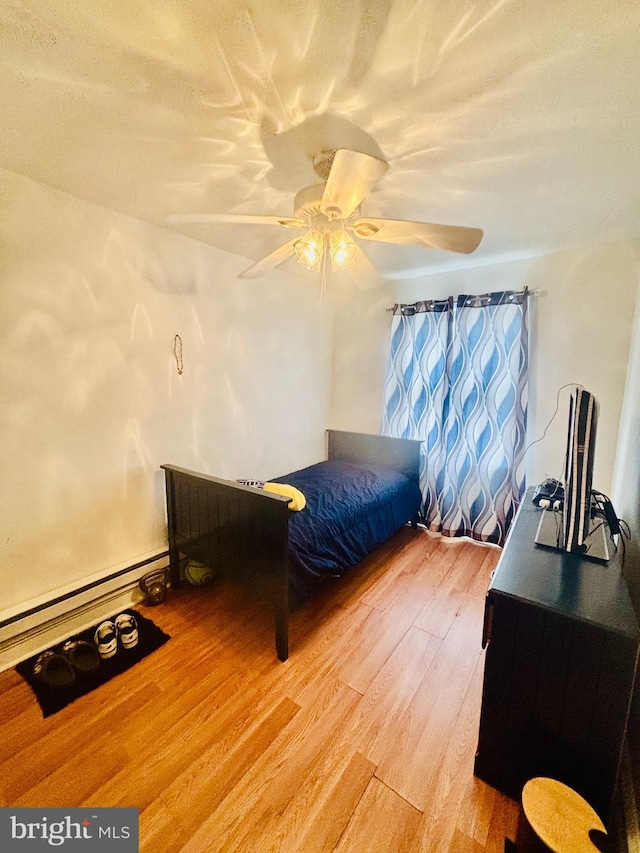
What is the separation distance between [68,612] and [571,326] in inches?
143

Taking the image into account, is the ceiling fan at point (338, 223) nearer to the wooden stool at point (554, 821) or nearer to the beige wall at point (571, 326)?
the beige wall at point (571, 326)

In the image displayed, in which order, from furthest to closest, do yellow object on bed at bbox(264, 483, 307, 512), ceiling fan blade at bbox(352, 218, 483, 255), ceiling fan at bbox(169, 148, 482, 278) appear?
1. yellow object on bed at bbox(264, 483, 307, 512)
2. ceiling fan blade at bbox(352, 218, 483, 255)
3. ceiling fan at bbox(169, 148, 482, 278)

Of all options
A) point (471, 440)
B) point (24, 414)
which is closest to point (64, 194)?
point (24, 414)

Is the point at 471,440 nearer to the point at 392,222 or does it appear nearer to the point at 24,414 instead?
the point at 392,222

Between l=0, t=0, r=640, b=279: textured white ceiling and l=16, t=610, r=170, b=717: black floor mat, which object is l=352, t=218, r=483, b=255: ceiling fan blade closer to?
l=0, t=0, r=640, b=279: textured white ceiling

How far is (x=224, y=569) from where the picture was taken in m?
1.91

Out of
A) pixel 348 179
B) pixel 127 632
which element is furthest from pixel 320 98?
pixel 127 632

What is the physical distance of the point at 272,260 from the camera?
1.74 meters

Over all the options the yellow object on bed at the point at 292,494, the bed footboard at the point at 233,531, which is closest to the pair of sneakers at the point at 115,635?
the bed footboard at the point at 233,531

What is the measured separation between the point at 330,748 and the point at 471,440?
2248 millimetres

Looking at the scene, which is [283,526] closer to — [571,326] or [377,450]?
[377,450]

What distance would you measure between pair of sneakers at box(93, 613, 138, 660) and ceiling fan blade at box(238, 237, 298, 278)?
1944mm

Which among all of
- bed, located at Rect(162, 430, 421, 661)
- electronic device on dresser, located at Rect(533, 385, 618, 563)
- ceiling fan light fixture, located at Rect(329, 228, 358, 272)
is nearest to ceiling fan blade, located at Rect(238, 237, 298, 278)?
ceiling fan light fixture, located at Rect(329, 228, 358, 272)

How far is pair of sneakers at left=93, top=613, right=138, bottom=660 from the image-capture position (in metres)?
1.69
